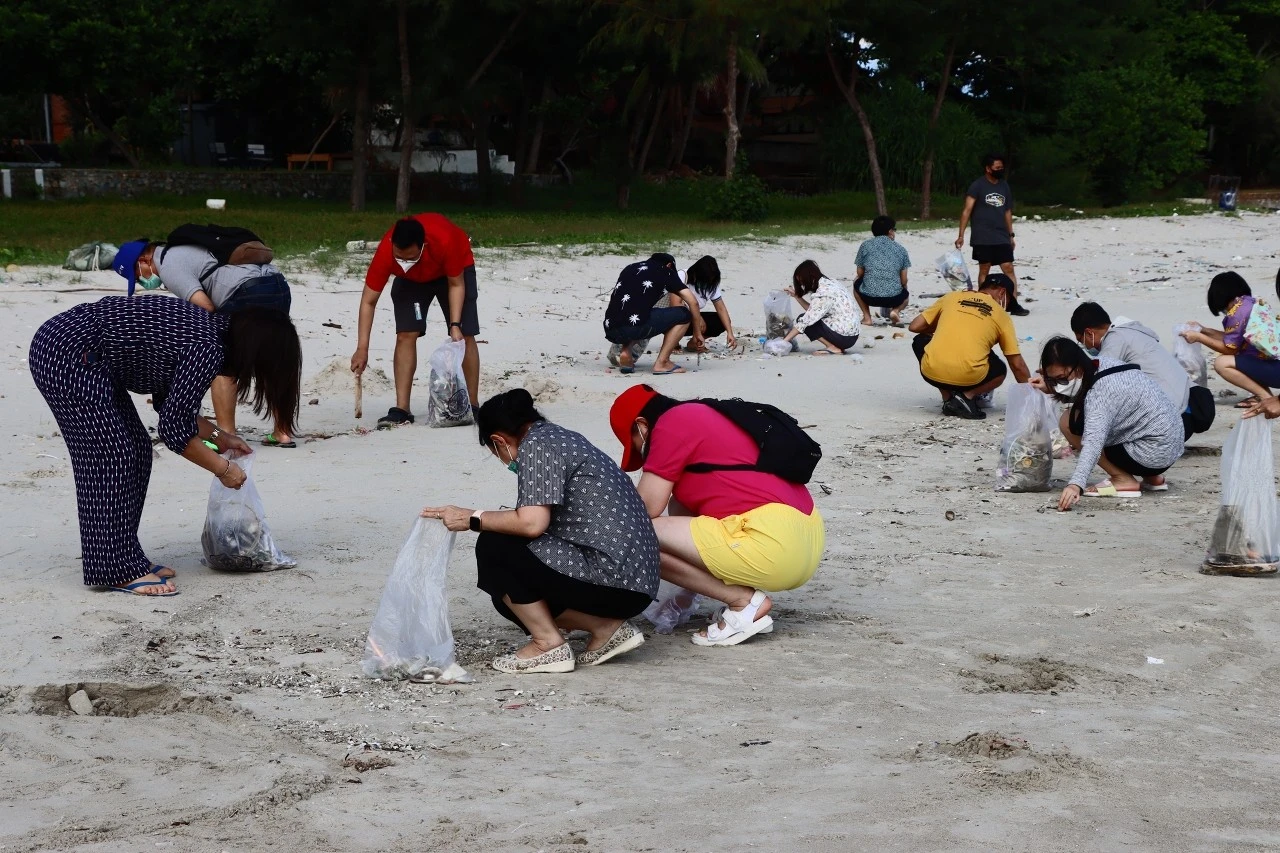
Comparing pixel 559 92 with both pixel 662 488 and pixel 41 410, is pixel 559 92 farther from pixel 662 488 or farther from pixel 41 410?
pixel 662 488

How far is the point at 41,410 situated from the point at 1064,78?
99.4ft

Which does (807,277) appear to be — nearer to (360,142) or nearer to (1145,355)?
(1145,355)

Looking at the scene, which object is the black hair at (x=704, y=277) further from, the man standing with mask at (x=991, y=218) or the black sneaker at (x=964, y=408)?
the man standing with mask at (x=991, y=218)

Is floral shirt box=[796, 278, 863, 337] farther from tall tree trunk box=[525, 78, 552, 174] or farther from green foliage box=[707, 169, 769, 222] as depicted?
tall tree trunk box=[525, 78, 552, 174]

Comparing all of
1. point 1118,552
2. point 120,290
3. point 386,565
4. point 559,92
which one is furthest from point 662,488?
point 559,92

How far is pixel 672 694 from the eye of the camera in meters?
4.41

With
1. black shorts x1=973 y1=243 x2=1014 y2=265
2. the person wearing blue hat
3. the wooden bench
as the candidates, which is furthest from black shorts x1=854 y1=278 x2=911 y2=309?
the wooden bench

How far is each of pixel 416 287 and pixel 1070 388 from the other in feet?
12.9

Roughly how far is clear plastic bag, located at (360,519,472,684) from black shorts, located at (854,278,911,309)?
9.86 m

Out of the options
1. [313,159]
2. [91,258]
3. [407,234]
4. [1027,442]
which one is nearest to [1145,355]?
[1027,442]

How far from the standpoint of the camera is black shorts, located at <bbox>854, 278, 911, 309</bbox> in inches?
543

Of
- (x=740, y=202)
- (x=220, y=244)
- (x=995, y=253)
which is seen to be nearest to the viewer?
(x=220, y=244)

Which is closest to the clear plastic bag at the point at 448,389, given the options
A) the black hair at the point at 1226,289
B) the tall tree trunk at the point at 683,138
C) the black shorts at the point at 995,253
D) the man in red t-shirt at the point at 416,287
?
the man in red t-shirt at the point at 416,287

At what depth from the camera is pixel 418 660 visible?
4.46m
